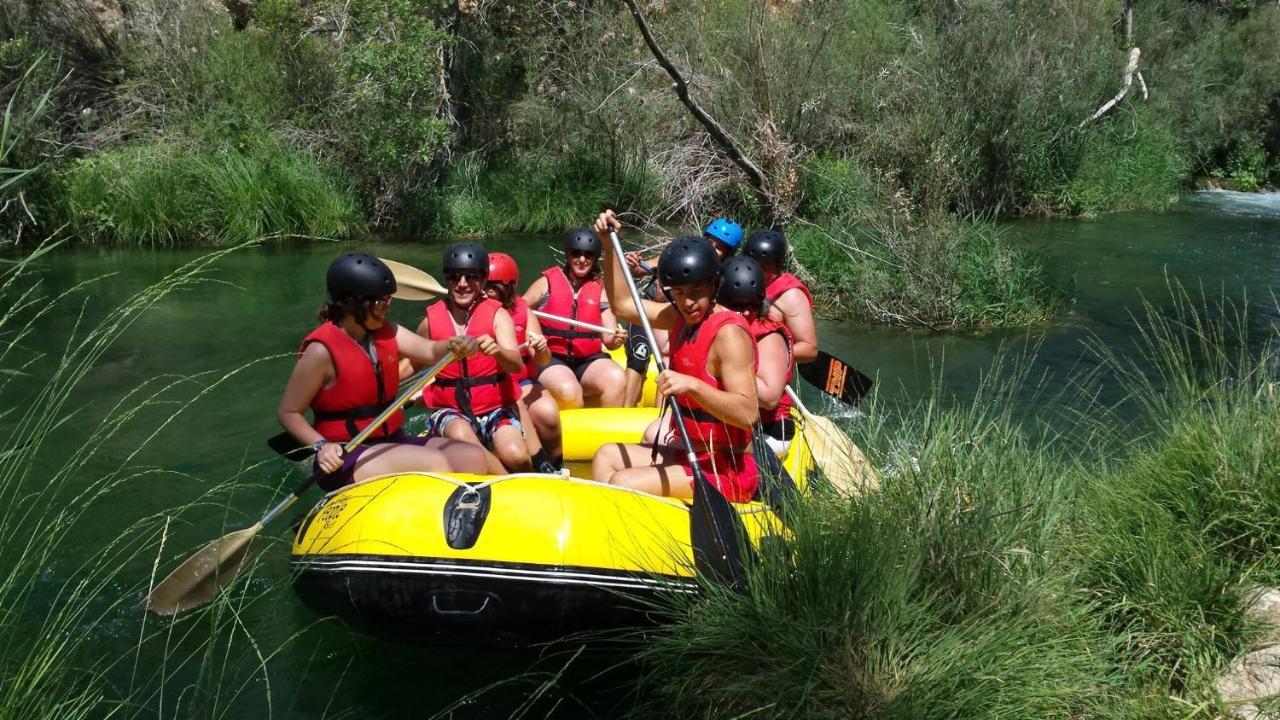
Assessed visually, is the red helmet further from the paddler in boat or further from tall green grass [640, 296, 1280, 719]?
tall green grass [640, 296, 1280, 719]

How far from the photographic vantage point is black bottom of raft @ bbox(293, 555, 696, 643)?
11.7 ft

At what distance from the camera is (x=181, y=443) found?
21.3 ft

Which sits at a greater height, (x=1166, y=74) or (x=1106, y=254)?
(x=1166, y=74)

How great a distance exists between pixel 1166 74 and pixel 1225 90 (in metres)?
2.29

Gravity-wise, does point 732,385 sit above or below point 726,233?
below

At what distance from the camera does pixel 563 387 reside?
5797 mm

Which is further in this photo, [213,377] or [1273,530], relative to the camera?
[213,377]

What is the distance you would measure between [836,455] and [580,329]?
2.23 metres

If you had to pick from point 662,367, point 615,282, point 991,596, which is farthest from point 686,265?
point 991,596

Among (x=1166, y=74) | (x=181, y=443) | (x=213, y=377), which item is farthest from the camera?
(x=1166, y=74)

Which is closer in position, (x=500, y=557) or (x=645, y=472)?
(x=500, y=557)

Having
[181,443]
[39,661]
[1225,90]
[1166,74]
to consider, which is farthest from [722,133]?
[1225,90]

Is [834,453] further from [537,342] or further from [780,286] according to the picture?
[537,342]

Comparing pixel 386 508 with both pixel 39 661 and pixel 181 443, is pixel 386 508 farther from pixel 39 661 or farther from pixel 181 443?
pixel 181 443
